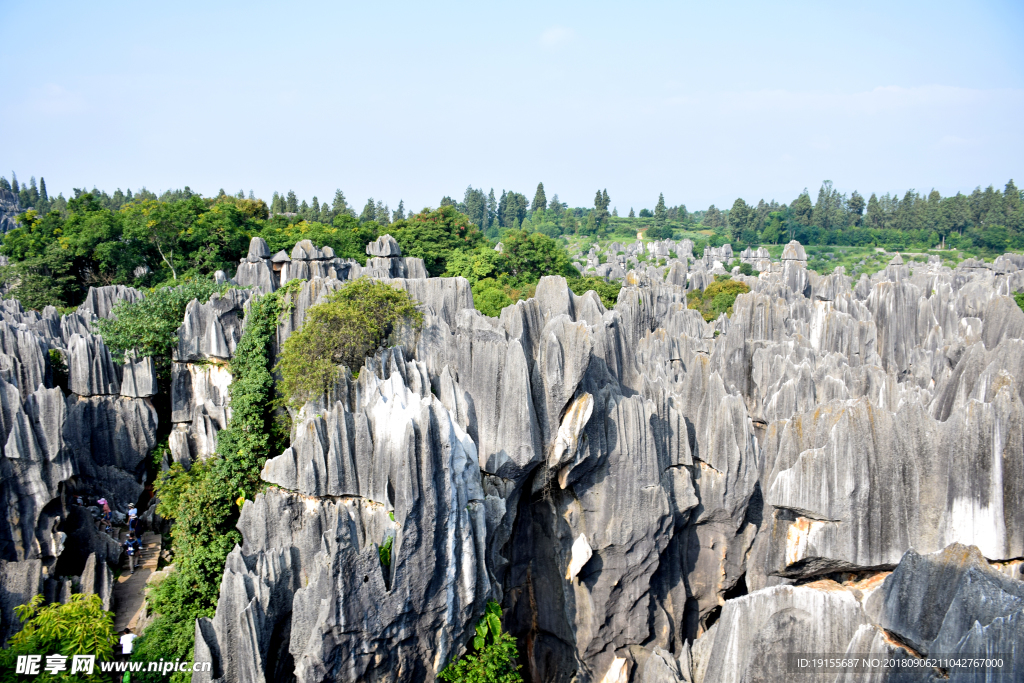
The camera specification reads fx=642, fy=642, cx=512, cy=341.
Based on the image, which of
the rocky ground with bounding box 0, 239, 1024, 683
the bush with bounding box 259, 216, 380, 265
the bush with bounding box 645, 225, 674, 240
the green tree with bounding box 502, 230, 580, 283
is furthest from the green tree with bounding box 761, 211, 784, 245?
the rocky ground with bounding box 0, 239, 1024, 683

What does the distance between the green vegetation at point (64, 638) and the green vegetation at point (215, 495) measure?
0.95 m

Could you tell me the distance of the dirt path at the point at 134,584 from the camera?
14875 millimetres

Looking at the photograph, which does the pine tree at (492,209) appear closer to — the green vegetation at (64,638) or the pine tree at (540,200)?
the pine tree at (540,200)

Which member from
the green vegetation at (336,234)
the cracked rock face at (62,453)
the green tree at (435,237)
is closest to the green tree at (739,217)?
the green vegetation at (336,234)

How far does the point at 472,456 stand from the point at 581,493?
311cm

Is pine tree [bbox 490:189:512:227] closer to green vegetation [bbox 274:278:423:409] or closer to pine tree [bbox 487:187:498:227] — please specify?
pine tree [bbox 487:187:498:227]

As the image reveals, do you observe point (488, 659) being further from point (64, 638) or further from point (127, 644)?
point (64, 638)

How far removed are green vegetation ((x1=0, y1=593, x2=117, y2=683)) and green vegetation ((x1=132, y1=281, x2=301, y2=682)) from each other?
3.10 feet

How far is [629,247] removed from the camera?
85000mm

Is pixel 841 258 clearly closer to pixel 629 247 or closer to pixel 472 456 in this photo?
pixel 629 247

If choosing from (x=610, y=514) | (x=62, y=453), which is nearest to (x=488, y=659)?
(x=610, y=514)

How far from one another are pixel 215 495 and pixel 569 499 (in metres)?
7.86

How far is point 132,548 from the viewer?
17.0m

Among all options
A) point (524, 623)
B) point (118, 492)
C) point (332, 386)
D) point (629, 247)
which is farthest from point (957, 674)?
point (629, 247)
